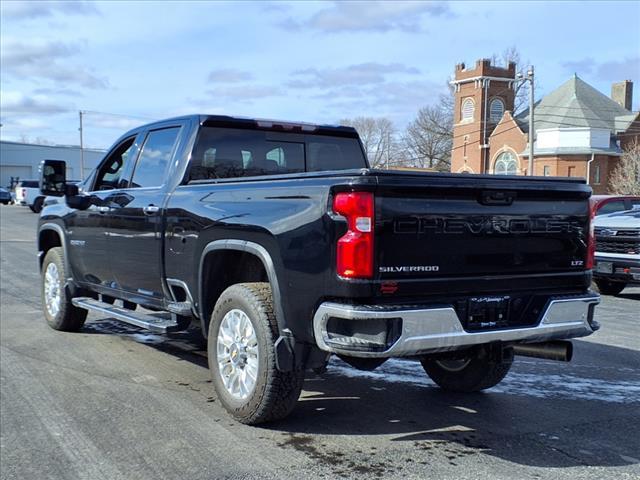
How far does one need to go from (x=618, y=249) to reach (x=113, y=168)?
8528mm

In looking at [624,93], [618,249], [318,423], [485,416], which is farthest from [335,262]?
[624,93]

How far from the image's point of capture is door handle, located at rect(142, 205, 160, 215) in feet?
18.2

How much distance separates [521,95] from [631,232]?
211 feet

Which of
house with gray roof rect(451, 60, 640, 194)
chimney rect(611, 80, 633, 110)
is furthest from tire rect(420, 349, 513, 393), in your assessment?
chimney rect(611, 80, 633, 110)

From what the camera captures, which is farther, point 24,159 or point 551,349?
point 24,159

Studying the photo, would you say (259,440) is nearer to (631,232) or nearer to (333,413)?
(333,413)

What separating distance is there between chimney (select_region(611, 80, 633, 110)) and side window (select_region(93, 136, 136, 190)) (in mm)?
64501

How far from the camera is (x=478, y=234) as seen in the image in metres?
4.12

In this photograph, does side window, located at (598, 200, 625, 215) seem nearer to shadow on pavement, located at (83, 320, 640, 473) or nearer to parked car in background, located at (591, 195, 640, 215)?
parked car in background, located at (591, 195, 640, 215)

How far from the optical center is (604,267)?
11.3 metres

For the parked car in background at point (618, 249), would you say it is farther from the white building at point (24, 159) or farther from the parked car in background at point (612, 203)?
the white building at point (24, 159)

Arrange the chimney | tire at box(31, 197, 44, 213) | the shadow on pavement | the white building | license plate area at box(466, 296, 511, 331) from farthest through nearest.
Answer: the white building, the chimney, tire at box(31, 197, 44, 213), the shadow on pavement, license plate area at box(466, 296, 511, 331)

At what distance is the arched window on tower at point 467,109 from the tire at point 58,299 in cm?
5469

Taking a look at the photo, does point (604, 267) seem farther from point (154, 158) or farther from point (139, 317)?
point (139, 317)
